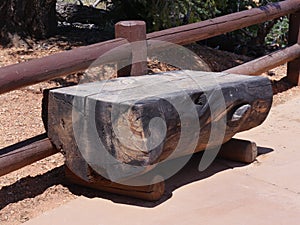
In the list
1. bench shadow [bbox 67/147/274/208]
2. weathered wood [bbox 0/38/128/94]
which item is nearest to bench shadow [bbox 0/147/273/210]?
bench shadow [bbox 67/147/274/208]

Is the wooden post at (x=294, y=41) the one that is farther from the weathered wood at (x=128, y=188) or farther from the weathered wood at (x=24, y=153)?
the weathered wood at (x=24, y=153)

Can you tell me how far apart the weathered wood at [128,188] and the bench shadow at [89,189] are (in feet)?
0.12

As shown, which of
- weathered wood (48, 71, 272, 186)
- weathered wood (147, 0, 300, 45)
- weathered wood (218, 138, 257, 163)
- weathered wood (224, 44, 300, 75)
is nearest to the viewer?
weathered wood (48, 71, 272, 186)

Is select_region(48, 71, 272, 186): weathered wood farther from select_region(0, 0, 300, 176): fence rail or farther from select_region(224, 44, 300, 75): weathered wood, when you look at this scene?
select_region(224, 44, 300, 75): weathered wood

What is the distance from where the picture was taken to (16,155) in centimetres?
379

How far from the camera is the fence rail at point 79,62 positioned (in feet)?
12.2

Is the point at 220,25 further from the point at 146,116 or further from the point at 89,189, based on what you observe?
the point at 146,116

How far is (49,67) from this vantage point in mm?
3854

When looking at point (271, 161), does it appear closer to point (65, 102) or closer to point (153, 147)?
point (153, 147)

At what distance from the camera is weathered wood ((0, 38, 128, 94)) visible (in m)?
3.65

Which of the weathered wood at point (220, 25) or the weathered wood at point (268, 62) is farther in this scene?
the weathered wood at point (268, 62)

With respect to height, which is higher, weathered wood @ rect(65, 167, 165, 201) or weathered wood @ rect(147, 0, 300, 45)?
weathered wood @ rect(147, 0, 300, 45)

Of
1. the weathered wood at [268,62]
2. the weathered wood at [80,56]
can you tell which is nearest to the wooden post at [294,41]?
the weathered wood at [268,62]

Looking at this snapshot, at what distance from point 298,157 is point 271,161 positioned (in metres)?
0.25
